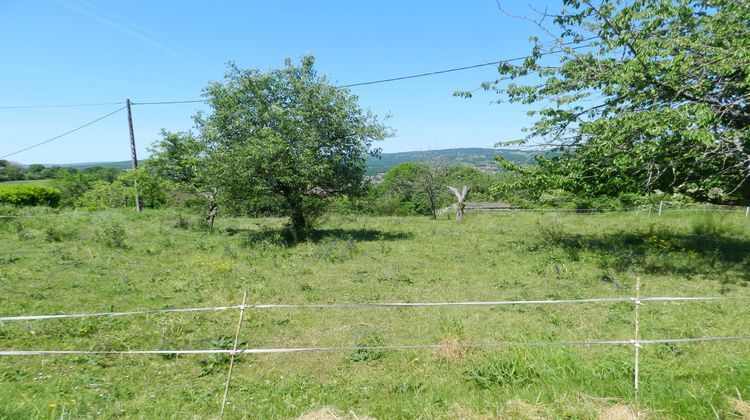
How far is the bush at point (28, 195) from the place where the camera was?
23.8 m

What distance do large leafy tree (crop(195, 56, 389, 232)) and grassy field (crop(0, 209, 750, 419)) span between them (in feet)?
7.87

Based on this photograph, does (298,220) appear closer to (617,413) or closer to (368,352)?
(368,352)

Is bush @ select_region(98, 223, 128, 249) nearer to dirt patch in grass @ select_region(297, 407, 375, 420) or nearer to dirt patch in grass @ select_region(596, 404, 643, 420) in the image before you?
dirt patch in grass @ select_region(297, 407, 375, 420)

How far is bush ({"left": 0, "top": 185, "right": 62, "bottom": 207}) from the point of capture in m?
23.8

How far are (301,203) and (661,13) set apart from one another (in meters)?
12.3

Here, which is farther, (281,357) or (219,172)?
(219,172)

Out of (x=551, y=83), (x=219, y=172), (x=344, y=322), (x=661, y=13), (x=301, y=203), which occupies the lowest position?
(x=344, y=322)

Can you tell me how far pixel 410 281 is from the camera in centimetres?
1001

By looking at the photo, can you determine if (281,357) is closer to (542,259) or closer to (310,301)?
(310,301)

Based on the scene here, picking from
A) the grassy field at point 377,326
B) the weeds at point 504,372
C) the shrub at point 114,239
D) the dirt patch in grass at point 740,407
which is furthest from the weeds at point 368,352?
the shrub at point 114,239

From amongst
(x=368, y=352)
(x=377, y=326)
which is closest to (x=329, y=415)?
(x=368, y=352)

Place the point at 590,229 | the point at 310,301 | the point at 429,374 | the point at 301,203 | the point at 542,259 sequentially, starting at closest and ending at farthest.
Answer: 1. the point at 429,374
2. the point at 310,301
3. the point at 542,259
4. the point at 301,203
5. the point at 590,229

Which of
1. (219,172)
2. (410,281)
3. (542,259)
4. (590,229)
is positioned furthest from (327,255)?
(590,229)

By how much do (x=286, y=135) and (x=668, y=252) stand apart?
12520mm
